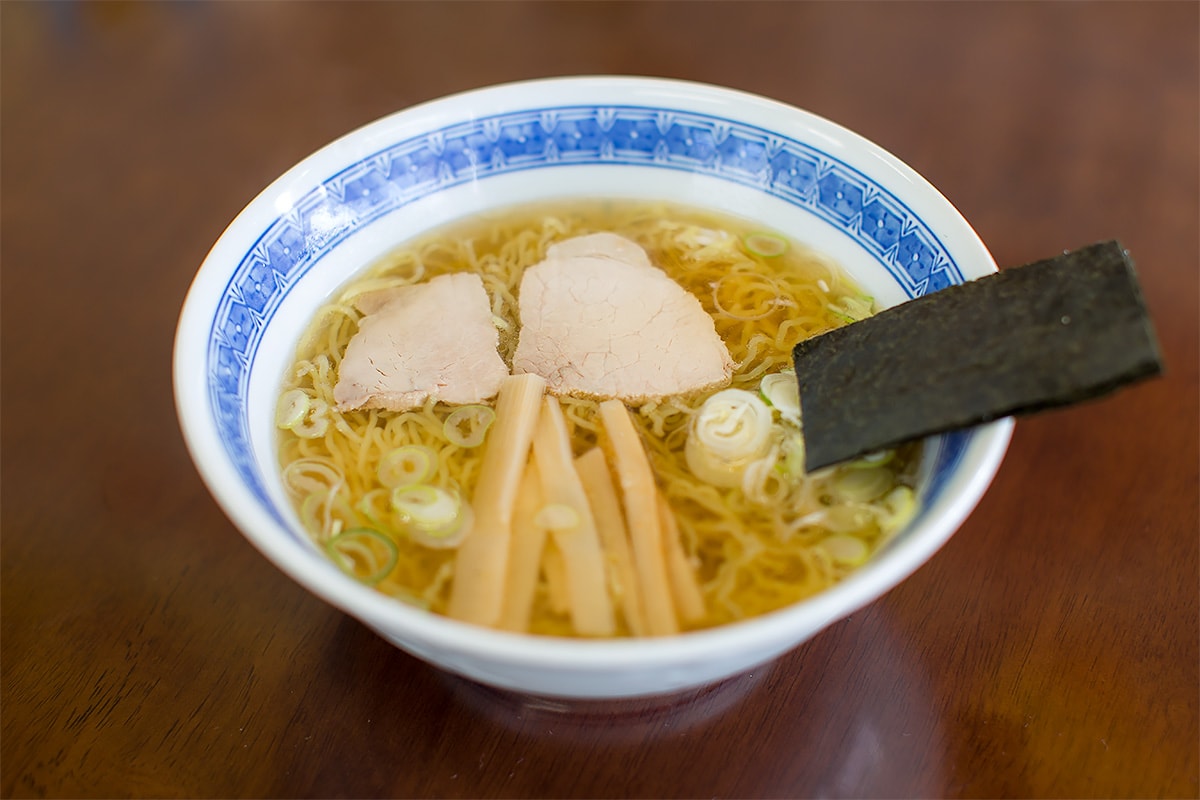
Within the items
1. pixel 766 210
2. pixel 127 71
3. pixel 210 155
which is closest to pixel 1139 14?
pixel 766 210

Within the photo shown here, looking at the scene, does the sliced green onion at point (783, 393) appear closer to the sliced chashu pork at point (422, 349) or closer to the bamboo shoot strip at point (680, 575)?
the bamboo shoot strip at point (680, 575)

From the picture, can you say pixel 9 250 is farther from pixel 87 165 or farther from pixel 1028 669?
pixel 1028 669

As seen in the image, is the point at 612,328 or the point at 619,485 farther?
the point at 612,328

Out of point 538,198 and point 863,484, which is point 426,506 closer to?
point 863,484

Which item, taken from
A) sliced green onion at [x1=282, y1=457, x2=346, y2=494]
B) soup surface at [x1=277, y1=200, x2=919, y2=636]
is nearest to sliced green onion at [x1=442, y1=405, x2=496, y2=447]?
soup surface at [x1=277, y1=200, x2=919, y2=636]

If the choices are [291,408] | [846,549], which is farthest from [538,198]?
[846,549]

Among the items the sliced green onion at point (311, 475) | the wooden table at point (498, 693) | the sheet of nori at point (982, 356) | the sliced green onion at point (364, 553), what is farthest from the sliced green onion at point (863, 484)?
the sliced green onion at point (311, 475)
